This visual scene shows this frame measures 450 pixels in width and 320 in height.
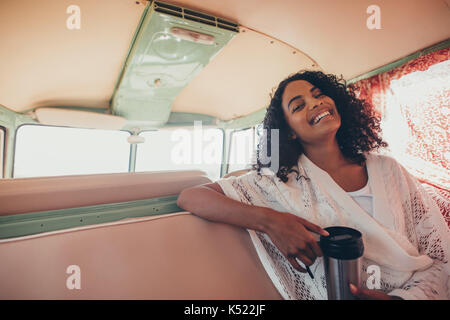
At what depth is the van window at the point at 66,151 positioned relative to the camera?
3084 millimetres

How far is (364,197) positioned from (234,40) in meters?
1.69

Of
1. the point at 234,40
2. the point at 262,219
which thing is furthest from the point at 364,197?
the point at 234,40

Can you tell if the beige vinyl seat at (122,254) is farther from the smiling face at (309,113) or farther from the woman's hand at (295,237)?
the smiling face at (309,113)

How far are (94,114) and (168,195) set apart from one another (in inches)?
102

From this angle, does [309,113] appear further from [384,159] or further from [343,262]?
[343,262]

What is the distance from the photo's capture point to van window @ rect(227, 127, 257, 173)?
13.9 feet

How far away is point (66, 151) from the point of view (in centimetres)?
364

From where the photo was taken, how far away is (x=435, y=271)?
40.6 inches

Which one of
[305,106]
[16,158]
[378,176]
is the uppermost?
[305,106]

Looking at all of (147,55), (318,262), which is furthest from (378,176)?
(147,55)

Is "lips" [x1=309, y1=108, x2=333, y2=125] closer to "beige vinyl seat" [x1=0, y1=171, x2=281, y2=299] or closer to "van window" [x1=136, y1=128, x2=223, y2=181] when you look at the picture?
"beige vinyl seat" [x1=0, y1=171, x2=281, y2=299]

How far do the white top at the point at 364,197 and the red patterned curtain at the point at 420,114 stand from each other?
1.99 ft
